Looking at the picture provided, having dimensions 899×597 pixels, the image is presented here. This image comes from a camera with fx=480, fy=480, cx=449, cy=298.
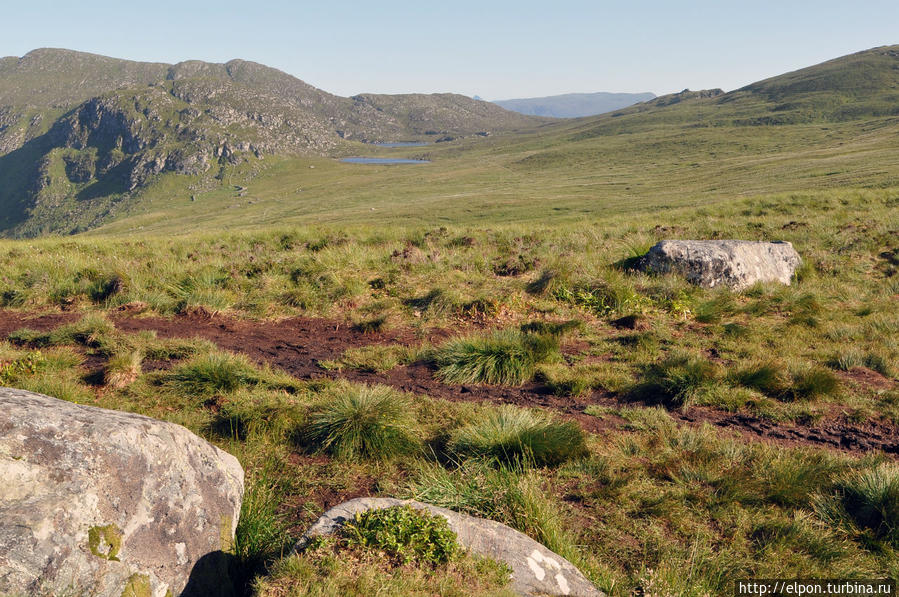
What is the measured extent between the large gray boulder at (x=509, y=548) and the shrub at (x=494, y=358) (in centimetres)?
409

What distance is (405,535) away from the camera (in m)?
3.31

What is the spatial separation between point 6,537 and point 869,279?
54.0ft

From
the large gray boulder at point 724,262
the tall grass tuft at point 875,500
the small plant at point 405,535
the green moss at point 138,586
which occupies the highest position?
the large gray boulder at point 724,262

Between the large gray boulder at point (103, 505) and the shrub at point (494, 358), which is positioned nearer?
the large gray boulder at point (103, 505)

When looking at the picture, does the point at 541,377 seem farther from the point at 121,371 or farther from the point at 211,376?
the point at 121,371

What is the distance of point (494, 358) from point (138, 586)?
5807mm

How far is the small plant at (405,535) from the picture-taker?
322 cm

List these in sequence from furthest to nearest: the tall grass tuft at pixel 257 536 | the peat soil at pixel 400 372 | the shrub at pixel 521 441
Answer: the peat soil at pixel 400 372 → the shrub at pixel 521 441 → the tall grass tuft at pixel 257 536

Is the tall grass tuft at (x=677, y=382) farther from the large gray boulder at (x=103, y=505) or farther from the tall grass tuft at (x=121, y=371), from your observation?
the tall grass tuft at (x=121, y=371)

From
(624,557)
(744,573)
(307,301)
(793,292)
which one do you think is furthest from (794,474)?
(307,301)

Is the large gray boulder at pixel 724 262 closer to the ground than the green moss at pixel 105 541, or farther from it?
farther from it

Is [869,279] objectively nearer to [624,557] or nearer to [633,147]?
[624,557]

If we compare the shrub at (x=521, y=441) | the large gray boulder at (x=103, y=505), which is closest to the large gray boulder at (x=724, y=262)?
the shrub at (x=521, y=441)

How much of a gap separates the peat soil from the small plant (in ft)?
11.6
